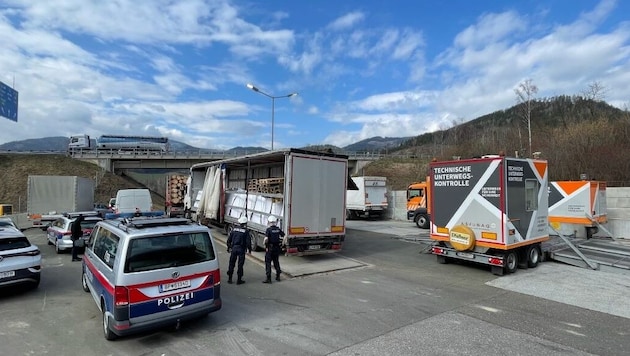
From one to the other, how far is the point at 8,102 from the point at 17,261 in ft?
93.3

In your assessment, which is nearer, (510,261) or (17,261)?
(17,261)

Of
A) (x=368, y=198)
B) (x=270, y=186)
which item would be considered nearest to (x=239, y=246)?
(x=270, y=186)

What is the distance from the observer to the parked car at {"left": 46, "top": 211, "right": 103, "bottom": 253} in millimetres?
12914

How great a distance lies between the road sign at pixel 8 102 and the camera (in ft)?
92.3

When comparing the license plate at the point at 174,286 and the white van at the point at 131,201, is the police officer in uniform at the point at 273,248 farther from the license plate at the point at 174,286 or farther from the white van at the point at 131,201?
the white van at the point at 131,201

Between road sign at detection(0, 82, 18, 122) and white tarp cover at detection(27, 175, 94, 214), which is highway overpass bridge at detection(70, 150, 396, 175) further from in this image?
white tarp cover at detection(27, 175, 94, 214)

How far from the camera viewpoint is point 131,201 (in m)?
24.3

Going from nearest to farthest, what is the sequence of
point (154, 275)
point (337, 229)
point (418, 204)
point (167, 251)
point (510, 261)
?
point (154, 275) → point (167, 251) → point (510, 261) → point (337, 229) → point (418, 204)

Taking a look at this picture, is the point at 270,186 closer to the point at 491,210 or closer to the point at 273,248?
the point at 273,248

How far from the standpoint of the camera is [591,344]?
17.4ft

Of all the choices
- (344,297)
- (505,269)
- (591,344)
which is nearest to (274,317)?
(344,297)

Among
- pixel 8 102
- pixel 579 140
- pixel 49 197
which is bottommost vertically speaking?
pixel 49 197

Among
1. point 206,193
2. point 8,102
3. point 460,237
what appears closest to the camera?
point 460,237

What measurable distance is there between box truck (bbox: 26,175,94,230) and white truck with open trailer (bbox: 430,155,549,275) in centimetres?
2082
